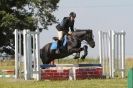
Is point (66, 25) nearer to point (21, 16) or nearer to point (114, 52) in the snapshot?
point (114, 52)

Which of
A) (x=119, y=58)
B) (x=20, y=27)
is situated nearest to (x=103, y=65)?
(x=119, y=58)

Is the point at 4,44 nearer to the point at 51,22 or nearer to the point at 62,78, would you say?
the point at 51,22

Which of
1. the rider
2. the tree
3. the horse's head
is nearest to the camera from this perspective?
the horse's head

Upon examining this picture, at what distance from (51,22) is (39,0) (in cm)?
241

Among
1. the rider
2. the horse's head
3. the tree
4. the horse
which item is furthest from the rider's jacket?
the tree

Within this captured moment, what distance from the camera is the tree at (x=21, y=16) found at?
1876 inches

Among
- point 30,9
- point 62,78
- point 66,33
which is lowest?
point 62,78

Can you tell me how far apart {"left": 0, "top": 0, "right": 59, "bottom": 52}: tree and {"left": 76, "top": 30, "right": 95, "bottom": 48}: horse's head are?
25.2 m

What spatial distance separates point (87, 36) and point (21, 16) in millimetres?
27722

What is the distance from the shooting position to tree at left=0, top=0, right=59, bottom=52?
4766 cm

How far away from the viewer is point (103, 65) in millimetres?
24422

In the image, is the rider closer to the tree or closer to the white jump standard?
the white jump standard

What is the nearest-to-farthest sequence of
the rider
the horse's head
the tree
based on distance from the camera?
the horse's head → the rider → the tree

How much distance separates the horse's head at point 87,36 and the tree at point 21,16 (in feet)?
82.5
